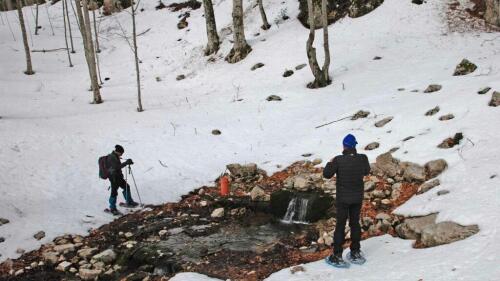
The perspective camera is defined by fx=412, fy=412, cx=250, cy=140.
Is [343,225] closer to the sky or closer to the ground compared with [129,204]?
closer to the sky

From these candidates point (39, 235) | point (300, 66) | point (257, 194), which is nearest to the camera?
point (39, 235)

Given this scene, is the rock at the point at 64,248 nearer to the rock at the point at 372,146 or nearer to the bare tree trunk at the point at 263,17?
the rock at the point at 372,146

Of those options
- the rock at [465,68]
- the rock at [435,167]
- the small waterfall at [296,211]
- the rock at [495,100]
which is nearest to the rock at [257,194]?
the small waterfall at [296,211]

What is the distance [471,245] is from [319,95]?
494 inches

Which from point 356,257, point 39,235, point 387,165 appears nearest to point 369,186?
point 387,165

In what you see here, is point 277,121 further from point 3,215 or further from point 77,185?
point 3,215

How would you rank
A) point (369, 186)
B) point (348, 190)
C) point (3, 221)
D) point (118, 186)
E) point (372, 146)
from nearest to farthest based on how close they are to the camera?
point (348, 190), point (3, 221), point (369, 186), point (118, 186), point (372, 146)

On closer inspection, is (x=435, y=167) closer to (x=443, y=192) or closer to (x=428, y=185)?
(x=428, y=185)

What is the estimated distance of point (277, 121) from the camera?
17266mm

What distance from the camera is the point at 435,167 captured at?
10281mm

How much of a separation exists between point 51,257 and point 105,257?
4.07 ft

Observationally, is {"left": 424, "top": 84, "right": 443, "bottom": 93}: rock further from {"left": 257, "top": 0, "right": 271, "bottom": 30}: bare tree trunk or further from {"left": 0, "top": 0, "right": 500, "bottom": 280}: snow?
{"left": 257, "top": 0, "right": 271, "bottom": 30}: bare tree trunk

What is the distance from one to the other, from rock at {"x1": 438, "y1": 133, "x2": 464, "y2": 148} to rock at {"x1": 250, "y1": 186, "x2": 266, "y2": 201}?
5.05 meters

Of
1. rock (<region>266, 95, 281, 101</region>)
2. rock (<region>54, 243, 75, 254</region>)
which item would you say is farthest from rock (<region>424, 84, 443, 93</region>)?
rock (<region>54, 243, 75, 254</region>)
